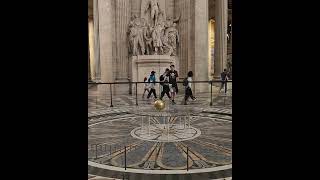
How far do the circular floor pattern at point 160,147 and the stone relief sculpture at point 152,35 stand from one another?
7.81 m

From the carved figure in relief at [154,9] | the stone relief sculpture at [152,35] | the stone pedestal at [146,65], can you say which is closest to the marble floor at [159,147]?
the stone pedestal at [146,65]

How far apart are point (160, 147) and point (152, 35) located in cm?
1131

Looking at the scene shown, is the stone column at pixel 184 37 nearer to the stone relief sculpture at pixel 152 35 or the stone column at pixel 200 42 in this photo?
the stone column at pixel 200 42

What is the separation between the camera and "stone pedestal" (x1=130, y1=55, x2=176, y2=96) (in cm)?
1625

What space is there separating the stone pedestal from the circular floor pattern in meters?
7.05

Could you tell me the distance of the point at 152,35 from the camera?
1653 centimetres

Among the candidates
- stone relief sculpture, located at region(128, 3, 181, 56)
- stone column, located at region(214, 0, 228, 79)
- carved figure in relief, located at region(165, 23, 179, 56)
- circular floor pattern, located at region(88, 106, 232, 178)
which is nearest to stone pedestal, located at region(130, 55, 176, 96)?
stone relief sculpture, located at region(128, 3, 181, 56)

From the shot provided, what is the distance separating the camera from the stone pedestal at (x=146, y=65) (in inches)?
640

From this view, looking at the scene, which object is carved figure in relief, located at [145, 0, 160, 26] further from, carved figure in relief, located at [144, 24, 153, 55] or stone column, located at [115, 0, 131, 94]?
stone column, located at [115, 0, 131, 94]
